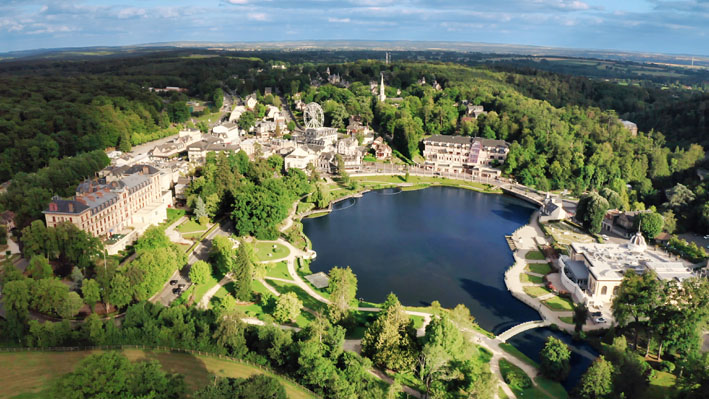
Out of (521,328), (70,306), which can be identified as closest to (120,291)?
(70,306)

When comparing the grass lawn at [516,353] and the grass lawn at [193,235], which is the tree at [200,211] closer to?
the grass lawn at [193,235]

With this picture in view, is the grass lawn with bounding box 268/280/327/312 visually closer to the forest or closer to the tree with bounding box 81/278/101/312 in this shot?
the tree with bounding box 81/278/101/312

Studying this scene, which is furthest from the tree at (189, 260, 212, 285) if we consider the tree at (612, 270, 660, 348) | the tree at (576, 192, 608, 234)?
the tree at (576, 192, 608, 234)

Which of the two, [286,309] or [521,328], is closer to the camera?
[286,309]

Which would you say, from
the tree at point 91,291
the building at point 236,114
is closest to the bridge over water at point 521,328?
the tree at point 91,291

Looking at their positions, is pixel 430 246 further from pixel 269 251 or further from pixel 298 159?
pixel 298 159

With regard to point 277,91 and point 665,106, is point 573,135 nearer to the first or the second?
point 665,106

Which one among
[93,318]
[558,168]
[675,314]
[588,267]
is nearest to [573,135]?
[558,168]
